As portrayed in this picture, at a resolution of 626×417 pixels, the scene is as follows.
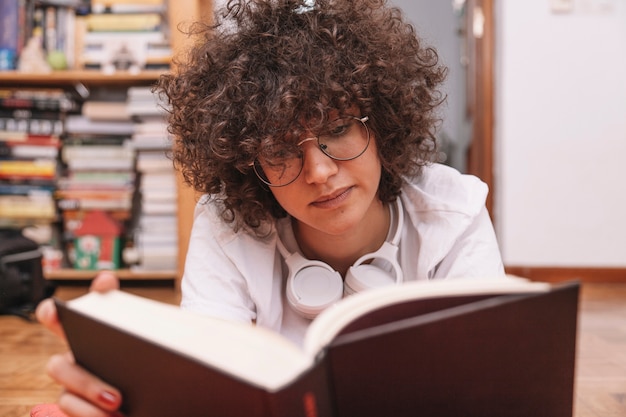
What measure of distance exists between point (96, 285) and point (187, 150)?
0.44 meters

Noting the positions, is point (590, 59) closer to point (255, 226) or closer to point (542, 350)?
point (255, 226)

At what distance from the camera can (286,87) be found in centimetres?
69

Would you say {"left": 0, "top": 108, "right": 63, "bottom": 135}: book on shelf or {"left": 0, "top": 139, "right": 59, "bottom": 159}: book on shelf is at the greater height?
{"left": 0, "top": 108, "right": 63, "bottom": 135}: book on shelf

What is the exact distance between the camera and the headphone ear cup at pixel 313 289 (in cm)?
76

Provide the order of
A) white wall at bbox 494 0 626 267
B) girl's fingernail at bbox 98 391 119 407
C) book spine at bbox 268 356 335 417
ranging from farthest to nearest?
1. white wall at bbox 494 0 626 267
2. girl's fingernail at bbox 98 391 119 407
3. book spine at bbox 268 356 335 417

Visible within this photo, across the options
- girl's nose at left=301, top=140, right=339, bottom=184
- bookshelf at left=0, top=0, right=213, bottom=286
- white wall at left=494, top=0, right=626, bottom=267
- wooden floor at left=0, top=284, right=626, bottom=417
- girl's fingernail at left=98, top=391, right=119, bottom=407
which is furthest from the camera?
white wall at left=494, top=0, right=626, bottom=267

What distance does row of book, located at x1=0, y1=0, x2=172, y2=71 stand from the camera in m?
2.07

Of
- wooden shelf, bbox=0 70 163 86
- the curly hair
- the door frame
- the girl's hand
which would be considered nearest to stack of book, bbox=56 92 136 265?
wooden shelf, bbox=0 70 163 86

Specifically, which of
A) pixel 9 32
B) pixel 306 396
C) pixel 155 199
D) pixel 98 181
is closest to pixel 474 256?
pixel 306 396

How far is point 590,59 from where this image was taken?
2238 mm

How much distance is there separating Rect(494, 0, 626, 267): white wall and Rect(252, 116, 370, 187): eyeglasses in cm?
177

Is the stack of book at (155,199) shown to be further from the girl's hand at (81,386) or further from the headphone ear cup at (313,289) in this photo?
the girl's hand at (81,386)

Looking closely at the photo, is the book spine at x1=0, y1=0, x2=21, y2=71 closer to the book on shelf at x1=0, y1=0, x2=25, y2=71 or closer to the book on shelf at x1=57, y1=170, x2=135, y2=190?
the book on shelf at x1=0, y1=0, x2=25, y2=71

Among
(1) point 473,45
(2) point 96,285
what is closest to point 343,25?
(2) point 96,285
